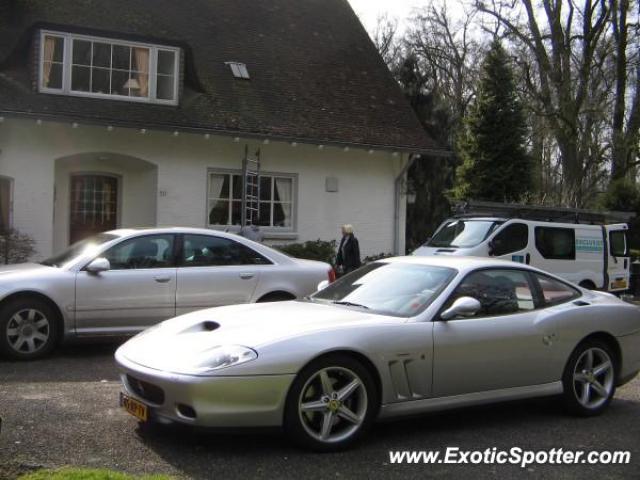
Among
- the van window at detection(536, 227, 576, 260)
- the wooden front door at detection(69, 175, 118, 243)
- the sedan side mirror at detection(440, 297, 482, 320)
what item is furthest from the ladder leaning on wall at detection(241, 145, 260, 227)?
the sedan side mirror at detection(440, 297, 482, 320)

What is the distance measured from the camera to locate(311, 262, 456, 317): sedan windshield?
5.55 meters

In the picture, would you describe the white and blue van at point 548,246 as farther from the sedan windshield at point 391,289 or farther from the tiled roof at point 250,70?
the sedan windshield at point 391,289

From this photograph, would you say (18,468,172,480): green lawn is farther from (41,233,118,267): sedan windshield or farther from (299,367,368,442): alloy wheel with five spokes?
(41,233,118,267): sedan windshield

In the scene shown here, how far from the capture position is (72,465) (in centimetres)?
441

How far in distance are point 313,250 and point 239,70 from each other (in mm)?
4523

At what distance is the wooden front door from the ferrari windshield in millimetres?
6811

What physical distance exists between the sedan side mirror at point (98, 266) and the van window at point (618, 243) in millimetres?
11102

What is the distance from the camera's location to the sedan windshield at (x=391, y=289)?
555 cm

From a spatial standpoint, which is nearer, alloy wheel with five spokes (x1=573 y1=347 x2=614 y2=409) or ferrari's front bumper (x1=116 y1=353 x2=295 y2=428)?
ferrari's front bumper (x1=116 y1=353 x2=295 y2=428)

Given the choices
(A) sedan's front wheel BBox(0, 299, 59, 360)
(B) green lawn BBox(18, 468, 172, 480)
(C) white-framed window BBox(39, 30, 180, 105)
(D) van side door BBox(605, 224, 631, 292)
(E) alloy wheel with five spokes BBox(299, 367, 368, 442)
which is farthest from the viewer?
(D) van side door BBox(605, 224, 631, 292)

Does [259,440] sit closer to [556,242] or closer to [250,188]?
[556,242]

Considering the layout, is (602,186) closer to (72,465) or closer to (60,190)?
(60,190)

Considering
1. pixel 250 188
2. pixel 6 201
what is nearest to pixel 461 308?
pixel 250 188

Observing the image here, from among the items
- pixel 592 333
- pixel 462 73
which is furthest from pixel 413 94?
pixel 592 333
